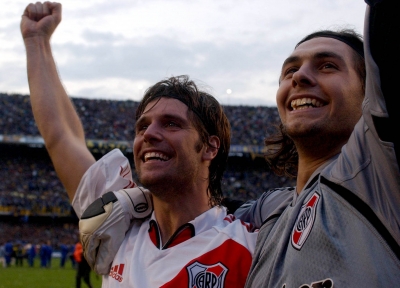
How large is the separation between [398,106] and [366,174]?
27cm

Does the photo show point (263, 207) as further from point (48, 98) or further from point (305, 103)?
point (48, 98)

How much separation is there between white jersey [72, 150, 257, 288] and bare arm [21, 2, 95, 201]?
139 millimetres

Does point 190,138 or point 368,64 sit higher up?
point 368,64

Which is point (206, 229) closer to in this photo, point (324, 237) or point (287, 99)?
point (287, 99)

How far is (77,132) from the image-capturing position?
3.29 metres

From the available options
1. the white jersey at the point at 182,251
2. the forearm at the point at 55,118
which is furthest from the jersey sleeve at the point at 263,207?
the forearm at the point at 55,118

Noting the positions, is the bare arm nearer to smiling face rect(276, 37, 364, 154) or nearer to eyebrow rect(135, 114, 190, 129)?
eyebrow rect(135, 114, 190, 129)

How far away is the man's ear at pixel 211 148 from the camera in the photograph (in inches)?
122

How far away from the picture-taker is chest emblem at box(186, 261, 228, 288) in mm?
2453

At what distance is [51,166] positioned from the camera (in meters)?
34.7

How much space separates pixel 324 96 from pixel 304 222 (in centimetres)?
54

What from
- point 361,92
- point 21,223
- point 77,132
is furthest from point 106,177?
point 21,223

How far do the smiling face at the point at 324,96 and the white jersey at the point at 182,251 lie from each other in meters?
0.75

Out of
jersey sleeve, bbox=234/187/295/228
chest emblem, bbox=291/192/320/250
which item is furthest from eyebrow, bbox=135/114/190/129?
chest emblem, bbox=291/192/320/250
